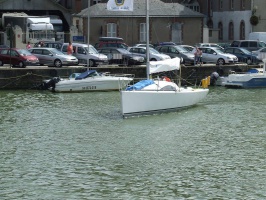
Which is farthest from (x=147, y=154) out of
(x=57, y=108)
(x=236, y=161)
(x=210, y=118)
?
(x=57, y=108)

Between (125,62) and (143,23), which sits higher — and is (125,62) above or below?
below

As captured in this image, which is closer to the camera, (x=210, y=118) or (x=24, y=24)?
(x=210, y=118)

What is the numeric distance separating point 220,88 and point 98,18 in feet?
86.0

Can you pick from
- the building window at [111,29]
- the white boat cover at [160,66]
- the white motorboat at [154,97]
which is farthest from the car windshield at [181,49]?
the white motorboat at [154,97]

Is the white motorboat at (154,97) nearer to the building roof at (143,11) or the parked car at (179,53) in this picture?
the parked car at (179,53)

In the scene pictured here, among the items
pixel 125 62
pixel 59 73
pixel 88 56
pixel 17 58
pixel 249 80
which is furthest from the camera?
pixel 125 62

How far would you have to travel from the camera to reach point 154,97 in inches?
1697

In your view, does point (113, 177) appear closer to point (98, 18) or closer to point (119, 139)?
point (119, 139)

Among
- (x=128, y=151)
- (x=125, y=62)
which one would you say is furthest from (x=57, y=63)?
(x=128, y=151)

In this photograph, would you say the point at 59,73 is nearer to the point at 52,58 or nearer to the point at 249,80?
the point at 52,58

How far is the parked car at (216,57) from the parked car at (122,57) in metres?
5.47

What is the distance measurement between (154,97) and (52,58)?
19.1 metres

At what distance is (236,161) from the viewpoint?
105 ft

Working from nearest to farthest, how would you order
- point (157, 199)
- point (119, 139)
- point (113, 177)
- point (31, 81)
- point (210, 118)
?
point (157, 199)
point (113, 177)
point (119, 139)
point (210, 118)
point (31, 81)
